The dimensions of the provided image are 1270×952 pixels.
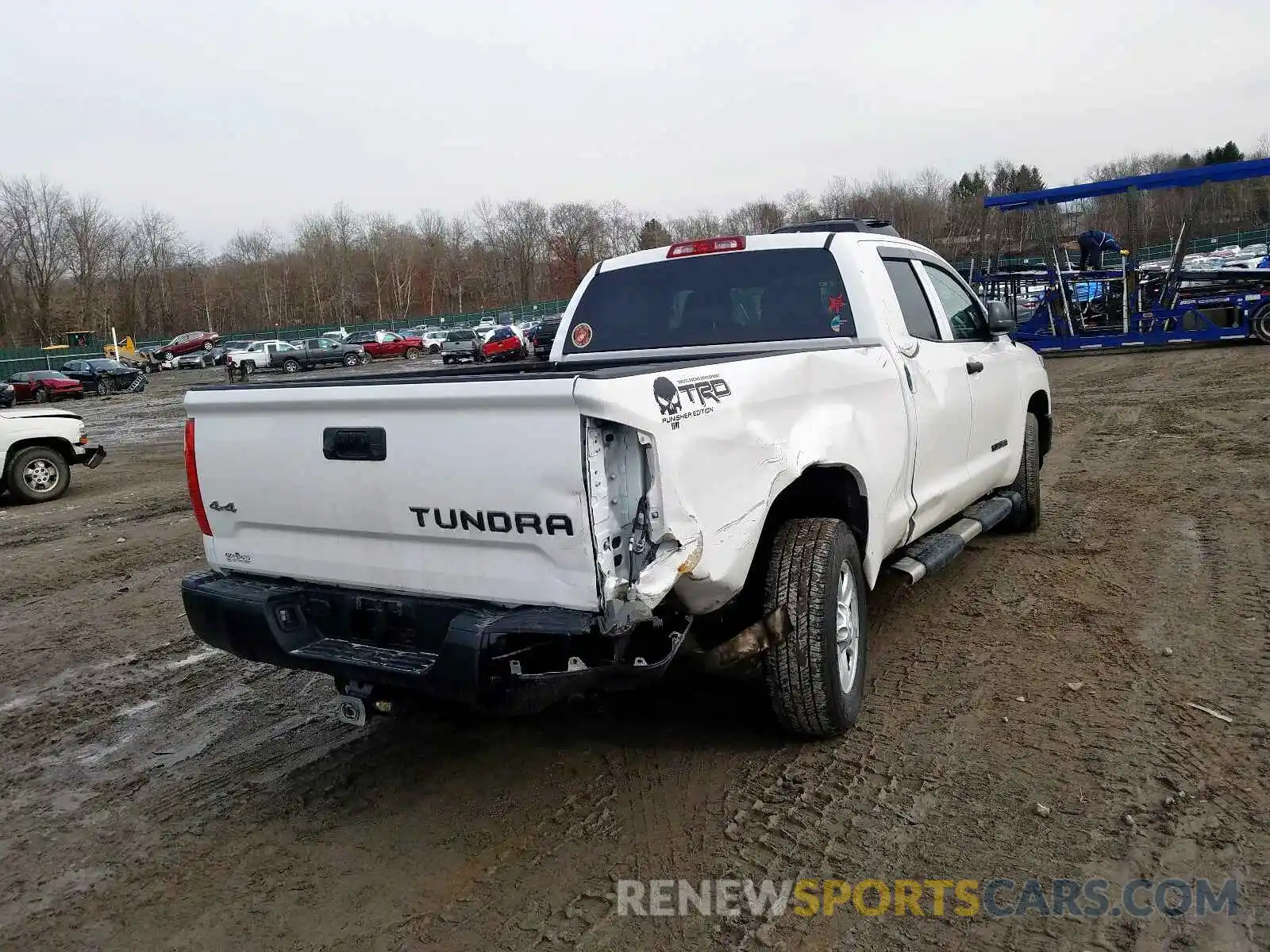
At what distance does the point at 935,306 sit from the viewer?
5.34 m

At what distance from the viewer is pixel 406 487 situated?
323 centimetres

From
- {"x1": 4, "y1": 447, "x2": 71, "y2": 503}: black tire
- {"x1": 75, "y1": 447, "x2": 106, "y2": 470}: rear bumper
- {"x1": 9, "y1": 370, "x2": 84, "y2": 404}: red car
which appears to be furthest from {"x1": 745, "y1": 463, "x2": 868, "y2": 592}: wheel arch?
{"x1": 9, "y1": 370, "x2": 84, "y2": 404}: red car

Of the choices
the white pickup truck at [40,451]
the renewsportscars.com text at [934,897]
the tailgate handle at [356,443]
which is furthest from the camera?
the white pickup truck at [40,451]

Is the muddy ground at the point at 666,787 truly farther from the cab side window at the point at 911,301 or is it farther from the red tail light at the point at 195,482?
the cab side window at the point at 911,301

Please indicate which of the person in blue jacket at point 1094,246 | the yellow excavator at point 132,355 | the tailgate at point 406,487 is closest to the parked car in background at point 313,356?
the yellow excavator at point 132,355

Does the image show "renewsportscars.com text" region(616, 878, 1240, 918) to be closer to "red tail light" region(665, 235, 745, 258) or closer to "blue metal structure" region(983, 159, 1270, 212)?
"red tail light" region(665, 235, 745, 258)

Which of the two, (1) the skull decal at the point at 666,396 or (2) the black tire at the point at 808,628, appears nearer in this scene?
(1) the skull decal at the point at 666,396

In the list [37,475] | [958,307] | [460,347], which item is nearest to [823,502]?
[958,307]

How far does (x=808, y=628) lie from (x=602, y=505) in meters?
1.09

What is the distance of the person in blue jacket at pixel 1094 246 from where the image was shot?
70.8ft

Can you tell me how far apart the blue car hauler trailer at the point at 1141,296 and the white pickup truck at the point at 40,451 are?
727 inches

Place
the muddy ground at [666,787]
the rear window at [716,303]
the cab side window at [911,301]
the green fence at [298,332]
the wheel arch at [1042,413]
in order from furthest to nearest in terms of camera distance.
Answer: the green fence at [298,332] → the wheel arch at [1042,413] → the cab side window at [911,301] → the rear window at [716,303] → the muddy ground at [666,787]

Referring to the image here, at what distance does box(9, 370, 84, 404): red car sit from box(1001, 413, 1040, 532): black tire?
3640cm

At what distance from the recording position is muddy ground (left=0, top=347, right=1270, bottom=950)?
2.89 metres
